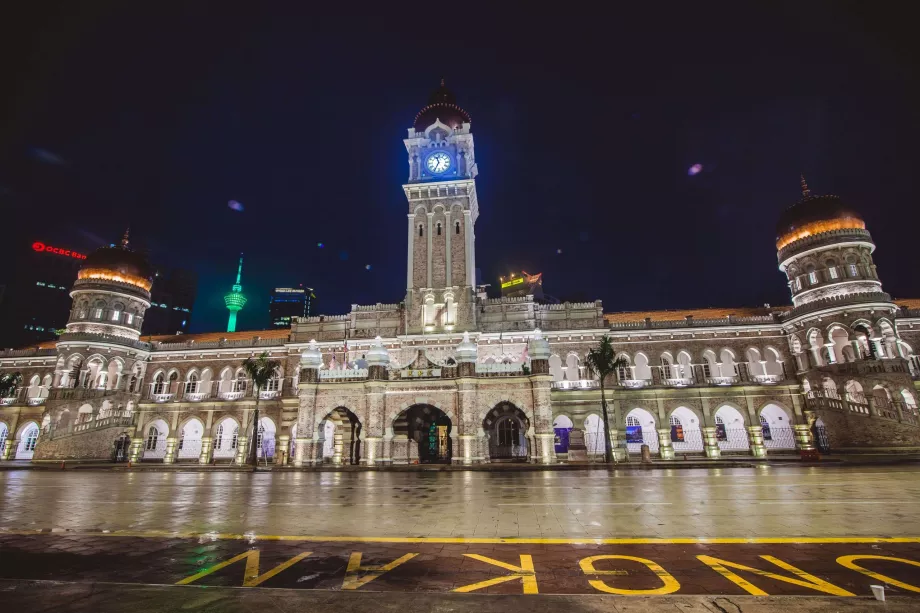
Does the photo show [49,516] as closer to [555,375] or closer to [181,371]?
[555,375]

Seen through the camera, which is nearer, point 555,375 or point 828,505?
point 828,505

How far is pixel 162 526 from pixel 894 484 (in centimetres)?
2194

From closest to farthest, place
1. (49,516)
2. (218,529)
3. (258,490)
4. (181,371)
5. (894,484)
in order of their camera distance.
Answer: (218,529) < (49,516) < (894,484) < (258,490) < (181,371)

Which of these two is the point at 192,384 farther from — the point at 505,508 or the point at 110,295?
the point at 505,508

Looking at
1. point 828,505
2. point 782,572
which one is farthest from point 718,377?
point 782,572

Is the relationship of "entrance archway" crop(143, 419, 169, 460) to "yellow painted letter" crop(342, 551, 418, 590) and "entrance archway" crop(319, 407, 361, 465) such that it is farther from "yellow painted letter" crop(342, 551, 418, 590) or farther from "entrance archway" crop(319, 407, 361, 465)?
"yellow painted letter" crop(342, 551, 418, 590)

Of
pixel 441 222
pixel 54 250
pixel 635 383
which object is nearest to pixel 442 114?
pixel 441 222

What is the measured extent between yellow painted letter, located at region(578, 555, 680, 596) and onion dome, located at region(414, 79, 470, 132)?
4405cm

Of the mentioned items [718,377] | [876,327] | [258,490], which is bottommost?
[258,490]

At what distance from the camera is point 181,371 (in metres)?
44.2

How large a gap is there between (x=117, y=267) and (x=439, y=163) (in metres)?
34.5

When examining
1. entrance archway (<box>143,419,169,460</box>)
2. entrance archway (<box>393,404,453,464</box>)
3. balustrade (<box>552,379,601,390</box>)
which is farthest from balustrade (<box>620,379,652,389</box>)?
entrance archway (<box>143,419,169,460</box>)

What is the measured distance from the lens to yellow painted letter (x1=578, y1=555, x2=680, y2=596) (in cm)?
493

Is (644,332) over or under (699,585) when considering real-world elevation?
over
